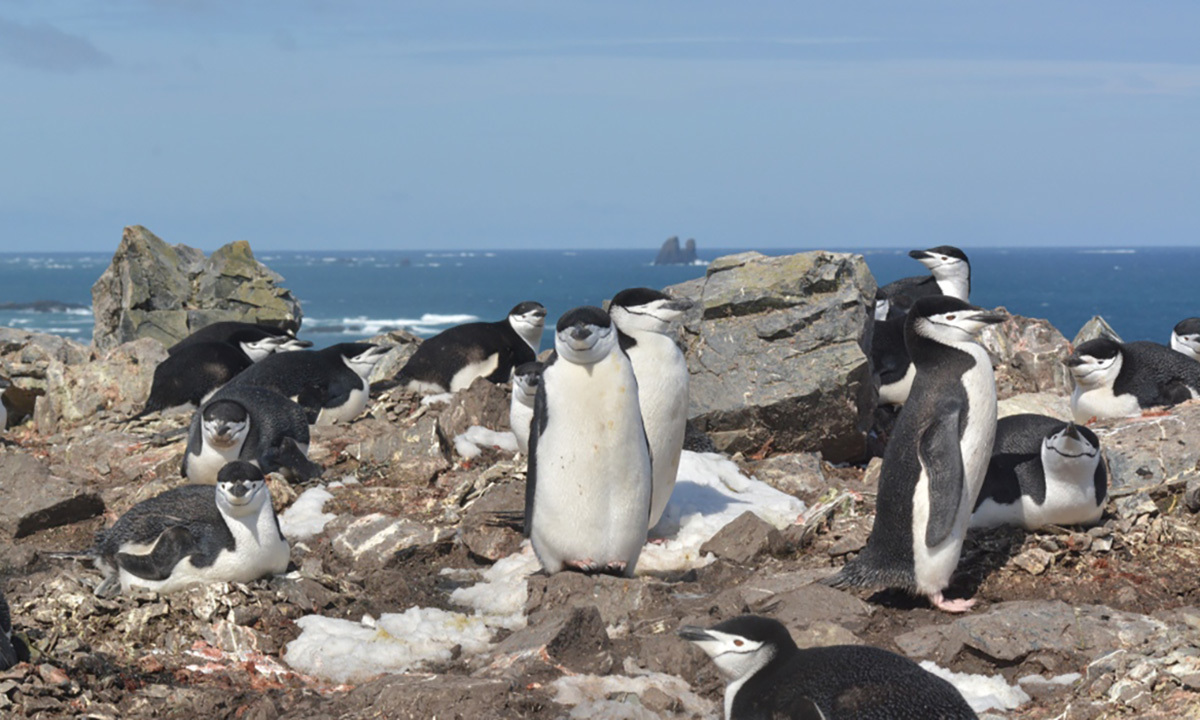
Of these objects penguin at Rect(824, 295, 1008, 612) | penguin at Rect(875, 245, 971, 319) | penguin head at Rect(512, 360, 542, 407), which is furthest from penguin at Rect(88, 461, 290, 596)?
penguin at Rect(875, 245, 971, 319)

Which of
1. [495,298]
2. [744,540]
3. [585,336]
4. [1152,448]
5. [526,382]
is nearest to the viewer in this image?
[585,336]

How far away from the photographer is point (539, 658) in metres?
5.45

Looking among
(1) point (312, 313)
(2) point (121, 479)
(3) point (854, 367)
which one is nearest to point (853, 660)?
(3) point (854, 367)

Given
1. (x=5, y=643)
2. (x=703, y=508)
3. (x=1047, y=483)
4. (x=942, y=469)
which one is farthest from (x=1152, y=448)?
(x=5, y=643)

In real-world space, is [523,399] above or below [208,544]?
above

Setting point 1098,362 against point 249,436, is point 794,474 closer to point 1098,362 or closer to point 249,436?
point 1098,362

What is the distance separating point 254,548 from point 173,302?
12.9 meters

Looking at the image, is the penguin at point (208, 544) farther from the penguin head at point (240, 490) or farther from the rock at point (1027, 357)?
the rock at point (1027, 357)

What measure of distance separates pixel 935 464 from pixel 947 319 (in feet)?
2.59

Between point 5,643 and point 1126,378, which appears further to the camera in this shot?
point 1126,378

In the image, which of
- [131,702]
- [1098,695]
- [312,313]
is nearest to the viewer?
[1098,695]

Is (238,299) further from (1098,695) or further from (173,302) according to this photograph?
(1098,695)

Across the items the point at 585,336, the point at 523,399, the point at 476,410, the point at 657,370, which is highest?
the point at 585,336

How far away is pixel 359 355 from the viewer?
12.5 meters
